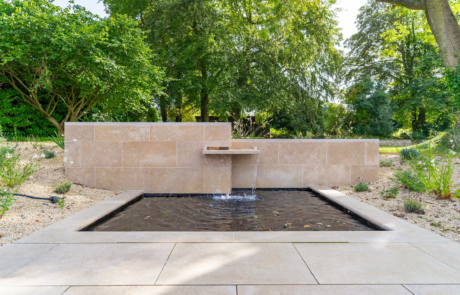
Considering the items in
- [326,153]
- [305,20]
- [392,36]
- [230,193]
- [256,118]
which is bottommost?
[230,193]

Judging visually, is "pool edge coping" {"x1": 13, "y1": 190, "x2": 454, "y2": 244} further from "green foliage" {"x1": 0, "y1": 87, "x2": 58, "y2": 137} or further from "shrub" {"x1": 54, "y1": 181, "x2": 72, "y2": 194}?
"green foliage" {"x1": 0, "y1": 87, "x2": 58, "y2": 137}

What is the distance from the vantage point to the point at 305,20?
16156 millimetres

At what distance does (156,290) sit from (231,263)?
755 mm

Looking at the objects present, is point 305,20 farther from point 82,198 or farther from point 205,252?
point 205,252

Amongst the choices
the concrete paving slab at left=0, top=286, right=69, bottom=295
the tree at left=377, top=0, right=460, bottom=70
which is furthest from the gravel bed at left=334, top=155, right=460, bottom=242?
the tree at left=377, top=0, right=460, bottom=70

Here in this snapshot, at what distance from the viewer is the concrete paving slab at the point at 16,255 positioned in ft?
8.79

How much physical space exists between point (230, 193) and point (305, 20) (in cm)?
1279

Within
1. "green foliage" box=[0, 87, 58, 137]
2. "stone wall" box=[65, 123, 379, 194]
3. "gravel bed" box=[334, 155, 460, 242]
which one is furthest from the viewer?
"green foliage" box=[0, 87, 58, 137]

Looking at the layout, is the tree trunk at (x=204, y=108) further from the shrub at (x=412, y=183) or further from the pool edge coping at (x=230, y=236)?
the pool edge coping at (x=230, y=236)

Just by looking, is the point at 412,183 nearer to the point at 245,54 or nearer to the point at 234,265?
the point at 234,265

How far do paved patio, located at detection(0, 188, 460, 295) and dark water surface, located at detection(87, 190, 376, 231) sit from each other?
48 cm

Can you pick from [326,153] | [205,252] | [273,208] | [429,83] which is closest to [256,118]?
[429,83]

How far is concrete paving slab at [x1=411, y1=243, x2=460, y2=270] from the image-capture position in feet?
9.30

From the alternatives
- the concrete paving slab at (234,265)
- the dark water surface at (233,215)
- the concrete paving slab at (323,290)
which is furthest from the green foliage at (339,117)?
the concrete paving slab at (323,290)
